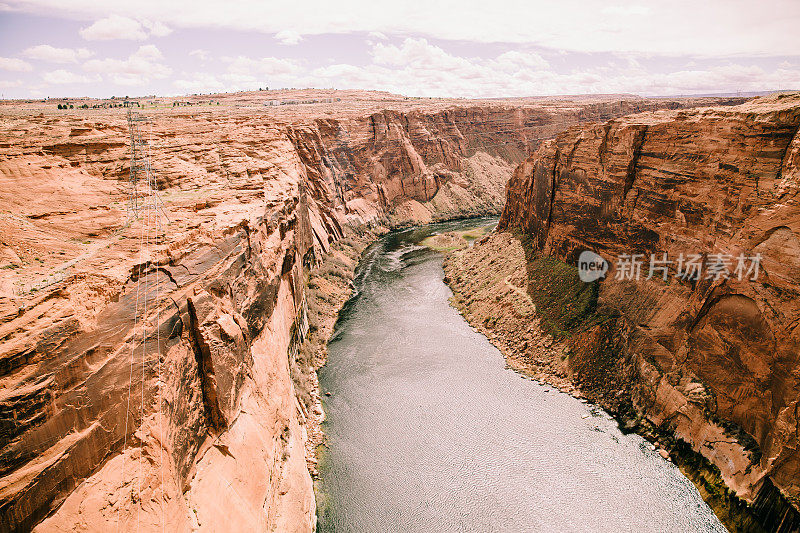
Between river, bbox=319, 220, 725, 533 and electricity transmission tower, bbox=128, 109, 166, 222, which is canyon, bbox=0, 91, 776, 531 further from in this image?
river, bbox=319, 220, 725, 533

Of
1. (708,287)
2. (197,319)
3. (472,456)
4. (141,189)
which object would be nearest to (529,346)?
(472,456)

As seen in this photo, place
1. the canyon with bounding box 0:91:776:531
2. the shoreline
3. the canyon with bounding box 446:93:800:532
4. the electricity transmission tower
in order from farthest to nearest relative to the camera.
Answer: the shoreline → the canyon with bounding box 446:93:800:532 → the electricity transmission tower → the canyon with bounding box 0:91:776:531

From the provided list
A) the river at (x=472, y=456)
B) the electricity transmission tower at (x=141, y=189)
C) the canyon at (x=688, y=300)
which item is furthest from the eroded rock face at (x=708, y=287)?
the electricity transmission tower at (x=141, y=189)

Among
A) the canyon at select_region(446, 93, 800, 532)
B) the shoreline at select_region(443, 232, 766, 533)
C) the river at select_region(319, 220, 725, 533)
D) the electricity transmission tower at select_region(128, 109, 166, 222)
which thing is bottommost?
the river at select_region(319, 220, 725, 533)

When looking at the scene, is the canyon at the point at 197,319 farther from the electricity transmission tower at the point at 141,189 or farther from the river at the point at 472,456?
the river at the point at 472,456

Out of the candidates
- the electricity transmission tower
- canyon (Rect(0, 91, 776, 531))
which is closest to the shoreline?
canyon (Rect(0, 91, 776, 531))

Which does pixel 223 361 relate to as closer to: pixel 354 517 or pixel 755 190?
pixel 354 517

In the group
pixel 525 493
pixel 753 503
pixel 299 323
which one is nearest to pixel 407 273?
pixel 299 323
